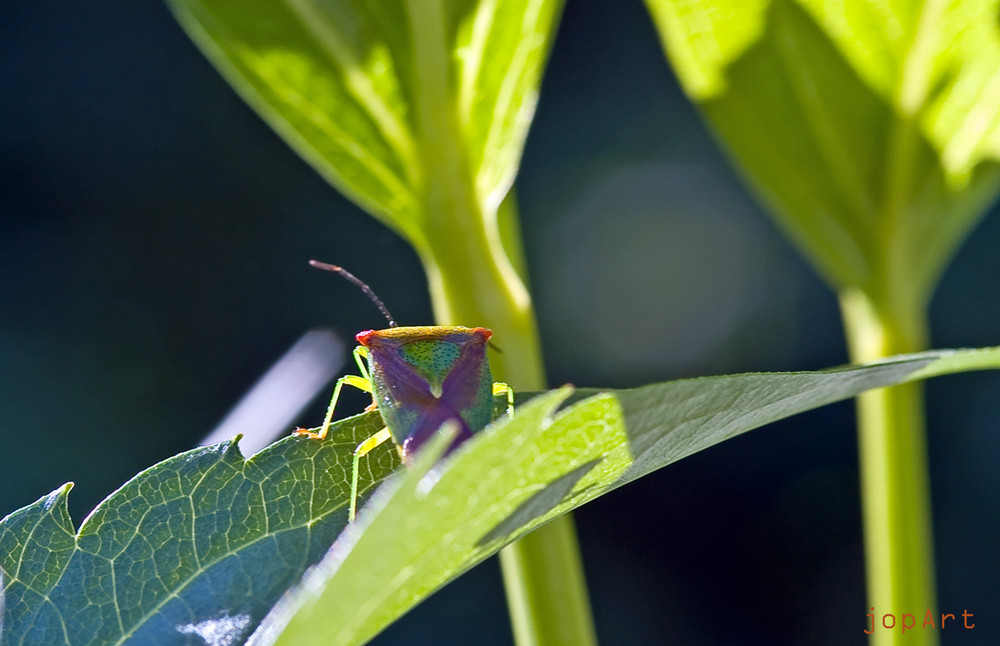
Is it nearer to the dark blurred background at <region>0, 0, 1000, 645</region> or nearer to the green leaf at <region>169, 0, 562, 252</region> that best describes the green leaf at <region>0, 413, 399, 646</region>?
the green leaf at <region>169, 0, 562, 252</region>

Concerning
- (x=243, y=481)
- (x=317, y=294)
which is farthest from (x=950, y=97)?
(x=317, y=294)

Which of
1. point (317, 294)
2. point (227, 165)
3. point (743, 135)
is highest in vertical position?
point (227, 165)

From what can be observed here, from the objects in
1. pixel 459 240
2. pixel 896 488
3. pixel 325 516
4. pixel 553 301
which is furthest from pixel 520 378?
pixel 553 301

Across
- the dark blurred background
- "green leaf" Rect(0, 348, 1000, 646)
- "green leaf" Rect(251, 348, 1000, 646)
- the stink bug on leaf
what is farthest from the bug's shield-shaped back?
the dark blurred background

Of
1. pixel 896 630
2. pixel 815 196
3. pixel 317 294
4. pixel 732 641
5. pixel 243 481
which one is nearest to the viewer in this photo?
pixel 243 481

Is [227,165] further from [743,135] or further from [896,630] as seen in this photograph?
[896,630]
